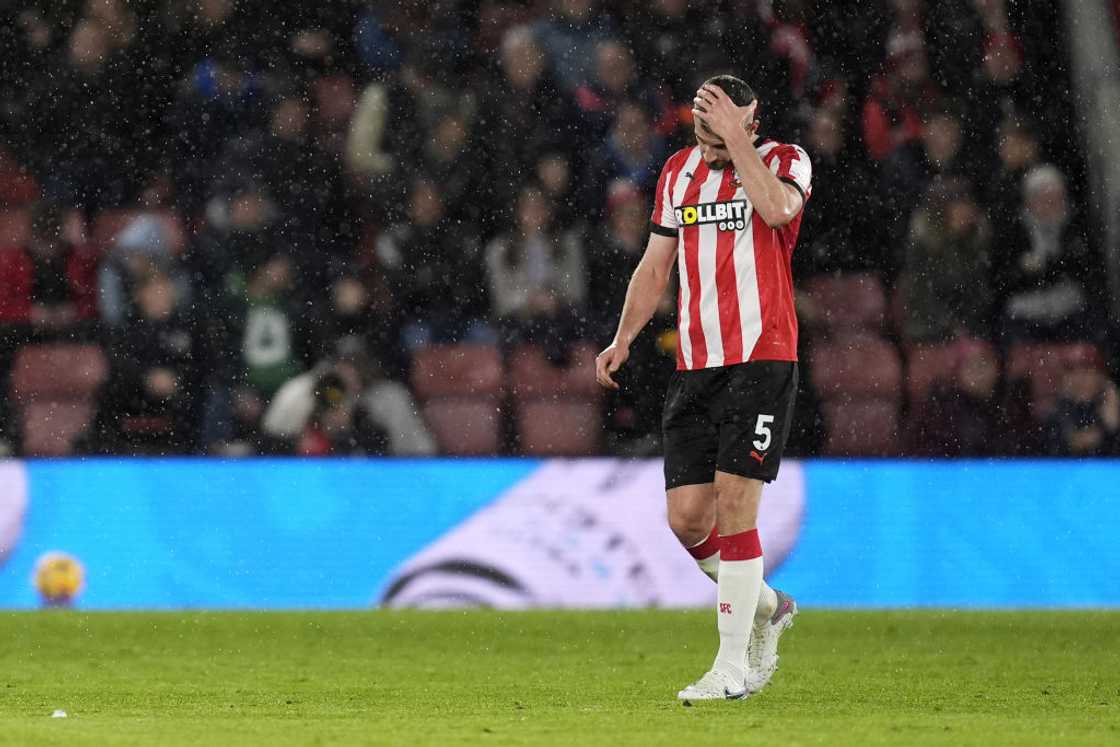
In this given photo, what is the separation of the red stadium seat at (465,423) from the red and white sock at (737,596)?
14.8 ft

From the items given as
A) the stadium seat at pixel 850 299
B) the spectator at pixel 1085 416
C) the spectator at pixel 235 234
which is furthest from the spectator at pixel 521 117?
the spectator at pixel 1085 416

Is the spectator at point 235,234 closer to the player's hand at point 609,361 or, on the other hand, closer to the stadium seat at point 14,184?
the stadium seat at point 14,184

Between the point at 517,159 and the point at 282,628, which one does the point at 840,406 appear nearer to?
the point at 517,159

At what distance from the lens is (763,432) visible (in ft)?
17.2

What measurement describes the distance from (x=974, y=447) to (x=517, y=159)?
2.96m

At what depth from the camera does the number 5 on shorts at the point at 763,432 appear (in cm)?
523

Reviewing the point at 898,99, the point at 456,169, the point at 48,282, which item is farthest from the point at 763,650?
the point at 48,282

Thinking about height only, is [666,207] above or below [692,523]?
above

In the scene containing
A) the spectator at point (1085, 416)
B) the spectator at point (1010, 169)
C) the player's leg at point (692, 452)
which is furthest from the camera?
the spectator at point (1010, 169)

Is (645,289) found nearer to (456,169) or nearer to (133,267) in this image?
(456,169)

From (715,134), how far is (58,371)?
575 centimetres

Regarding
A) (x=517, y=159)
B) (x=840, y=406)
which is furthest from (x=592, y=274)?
(x=840, y=406)

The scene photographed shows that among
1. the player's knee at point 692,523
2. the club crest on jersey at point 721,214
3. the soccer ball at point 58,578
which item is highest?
the club crest on jersey at point 721,214

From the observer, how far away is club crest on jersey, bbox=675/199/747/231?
17.4ft
